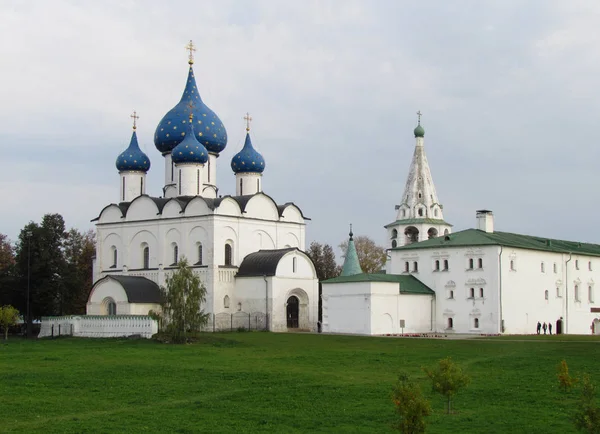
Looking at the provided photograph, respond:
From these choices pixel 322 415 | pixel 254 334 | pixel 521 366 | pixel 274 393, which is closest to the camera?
pixel 322 415

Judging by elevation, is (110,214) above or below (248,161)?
below

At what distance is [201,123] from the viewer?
4819cm

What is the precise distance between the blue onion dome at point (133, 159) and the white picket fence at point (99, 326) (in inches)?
388

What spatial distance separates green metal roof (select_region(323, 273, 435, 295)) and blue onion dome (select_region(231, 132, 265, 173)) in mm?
9274

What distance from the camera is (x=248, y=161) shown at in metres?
49.1

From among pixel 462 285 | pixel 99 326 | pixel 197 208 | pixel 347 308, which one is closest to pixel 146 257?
pixel 197 208

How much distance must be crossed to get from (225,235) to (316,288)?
5566 mm

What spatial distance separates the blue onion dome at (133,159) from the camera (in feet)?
164

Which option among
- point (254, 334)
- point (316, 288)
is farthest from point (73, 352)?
point (316, 288)

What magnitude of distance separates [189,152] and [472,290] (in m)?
15.5

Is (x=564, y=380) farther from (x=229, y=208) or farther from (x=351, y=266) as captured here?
(x=351, y=266)

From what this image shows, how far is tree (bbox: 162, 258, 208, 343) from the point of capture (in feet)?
117

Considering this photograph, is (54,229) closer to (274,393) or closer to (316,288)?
(316,288)

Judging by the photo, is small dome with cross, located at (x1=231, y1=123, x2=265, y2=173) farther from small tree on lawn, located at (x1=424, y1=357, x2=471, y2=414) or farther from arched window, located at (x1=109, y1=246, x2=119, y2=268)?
Answer: small tree on lawn, located at (x1=424, y1=357, x2=471, y2=414)
